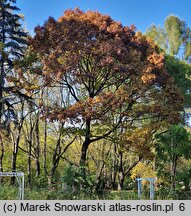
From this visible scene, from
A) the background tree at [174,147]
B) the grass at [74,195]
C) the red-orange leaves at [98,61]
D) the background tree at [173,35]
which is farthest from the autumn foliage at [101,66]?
the background tree at [173,35]

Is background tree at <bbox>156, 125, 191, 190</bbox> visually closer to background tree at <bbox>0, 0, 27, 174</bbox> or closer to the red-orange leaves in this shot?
the red-orange leaves

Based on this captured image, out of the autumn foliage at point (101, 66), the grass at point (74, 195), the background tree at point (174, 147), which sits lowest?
the grass at point (74, 195)

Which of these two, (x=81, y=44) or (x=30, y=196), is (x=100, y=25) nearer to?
(x=81, y=44)

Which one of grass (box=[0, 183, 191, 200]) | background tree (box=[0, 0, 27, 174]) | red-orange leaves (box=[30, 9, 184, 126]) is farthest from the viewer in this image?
background tree (box=[0, 0, 27, 174])

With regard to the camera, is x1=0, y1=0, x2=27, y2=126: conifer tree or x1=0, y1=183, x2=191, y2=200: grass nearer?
x1=0, y1=183, x2=191, y2=200: grass

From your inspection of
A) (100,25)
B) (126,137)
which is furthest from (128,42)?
(126,137)

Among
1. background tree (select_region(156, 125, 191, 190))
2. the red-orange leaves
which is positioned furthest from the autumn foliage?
background tree (select_region(156, 125, 191, 190))

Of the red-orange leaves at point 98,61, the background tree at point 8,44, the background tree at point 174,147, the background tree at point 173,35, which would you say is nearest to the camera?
the background tree at point 174,147

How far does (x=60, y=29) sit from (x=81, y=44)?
3.22 feet

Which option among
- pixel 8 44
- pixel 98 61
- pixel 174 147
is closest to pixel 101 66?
pixel 98 61

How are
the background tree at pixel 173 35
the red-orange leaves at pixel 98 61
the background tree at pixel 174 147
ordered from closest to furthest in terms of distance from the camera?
the background tree at pixel 174 147 → the red-orange leaves at pixel 98 61 → the background tree at pixel 173 35

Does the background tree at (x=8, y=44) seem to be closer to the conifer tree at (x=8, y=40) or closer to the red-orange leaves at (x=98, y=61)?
the conifer tree at (x=8, y=40)

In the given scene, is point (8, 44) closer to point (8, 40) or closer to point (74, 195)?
point (8, 40)

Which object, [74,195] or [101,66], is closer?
[74,195]
